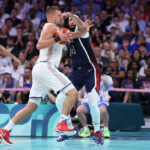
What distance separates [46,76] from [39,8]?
8901 millimetres

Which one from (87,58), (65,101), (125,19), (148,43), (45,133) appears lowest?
(45,133)

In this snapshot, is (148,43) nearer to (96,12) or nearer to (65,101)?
(96,12)

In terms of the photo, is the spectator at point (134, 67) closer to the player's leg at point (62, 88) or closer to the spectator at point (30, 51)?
the spectator at point (30, 51)

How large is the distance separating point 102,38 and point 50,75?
24.0 feet

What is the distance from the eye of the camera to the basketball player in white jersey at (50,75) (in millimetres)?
6523

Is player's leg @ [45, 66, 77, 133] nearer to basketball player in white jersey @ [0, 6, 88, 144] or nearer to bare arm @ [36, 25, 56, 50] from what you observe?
basketball player in white jersey @ [0, 6, 88, 144]

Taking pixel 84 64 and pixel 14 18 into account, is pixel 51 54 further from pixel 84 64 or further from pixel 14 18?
pixel 14 18

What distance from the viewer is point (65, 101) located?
21.9 feet

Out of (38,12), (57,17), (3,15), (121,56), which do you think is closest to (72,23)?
(57,17)

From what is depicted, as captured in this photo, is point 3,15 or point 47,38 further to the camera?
point 3,15

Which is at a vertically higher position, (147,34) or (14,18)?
(14,18)

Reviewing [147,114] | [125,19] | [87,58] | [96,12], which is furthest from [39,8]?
[87,58]

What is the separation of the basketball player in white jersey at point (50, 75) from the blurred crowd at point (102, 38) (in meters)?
3.91

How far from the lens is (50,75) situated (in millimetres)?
6578
